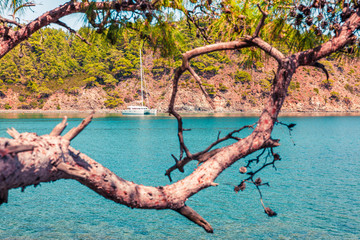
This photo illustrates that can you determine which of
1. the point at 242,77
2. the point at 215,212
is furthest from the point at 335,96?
the point at 215,212

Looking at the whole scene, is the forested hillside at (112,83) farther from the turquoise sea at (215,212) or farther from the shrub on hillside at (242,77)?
the turquoise sea at (215,212)

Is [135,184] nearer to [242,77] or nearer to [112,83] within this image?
[112,83]

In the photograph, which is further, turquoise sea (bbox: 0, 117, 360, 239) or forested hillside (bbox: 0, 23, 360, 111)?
forested hillside (bbox: 0, 23, 360, 111)

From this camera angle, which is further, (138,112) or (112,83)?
(112,83)

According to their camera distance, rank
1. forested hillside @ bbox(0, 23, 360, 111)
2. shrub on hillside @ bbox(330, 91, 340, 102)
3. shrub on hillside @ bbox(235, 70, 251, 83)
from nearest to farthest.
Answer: forested hillside @ bbox(0, 23, 360, 111) < shrub on hillside @ bbox(235, 70, 251, 83) < shrub on hillside @ bbox(330, 91, 340, 102)

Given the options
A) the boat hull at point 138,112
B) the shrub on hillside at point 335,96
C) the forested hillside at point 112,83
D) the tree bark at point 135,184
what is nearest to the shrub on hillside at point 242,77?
the forested hillside at point 112,83

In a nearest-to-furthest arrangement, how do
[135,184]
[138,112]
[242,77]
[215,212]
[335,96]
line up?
[135,184] < [215,212] < [138,112] < [242,77] < [335,96]

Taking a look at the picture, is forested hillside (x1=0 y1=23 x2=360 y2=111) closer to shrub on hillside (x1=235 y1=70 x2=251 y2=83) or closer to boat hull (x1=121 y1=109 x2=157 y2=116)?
shrub on hillside (x1=235 y1=70 x2=251 y2=83)

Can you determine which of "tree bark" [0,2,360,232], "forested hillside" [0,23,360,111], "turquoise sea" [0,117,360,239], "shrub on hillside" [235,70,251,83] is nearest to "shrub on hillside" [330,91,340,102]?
"forested hillside" [0,23,360,111]

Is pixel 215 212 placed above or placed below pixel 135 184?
below

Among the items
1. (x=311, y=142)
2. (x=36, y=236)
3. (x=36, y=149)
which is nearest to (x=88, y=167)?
(x=36, y=149)

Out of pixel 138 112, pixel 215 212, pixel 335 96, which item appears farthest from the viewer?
pixel 335 96

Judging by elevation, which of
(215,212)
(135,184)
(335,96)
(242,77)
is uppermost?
(242,77)

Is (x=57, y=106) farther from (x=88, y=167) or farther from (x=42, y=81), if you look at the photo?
(x=88, y=167)
